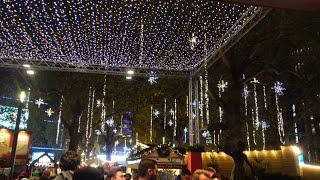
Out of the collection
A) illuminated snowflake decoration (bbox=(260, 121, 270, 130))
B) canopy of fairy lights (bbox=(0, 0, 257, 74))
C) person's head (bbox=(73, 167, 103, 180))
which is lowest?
person's head (bbox=(73, 167, 103, 180))

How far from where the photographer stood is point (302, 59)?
1496 cm

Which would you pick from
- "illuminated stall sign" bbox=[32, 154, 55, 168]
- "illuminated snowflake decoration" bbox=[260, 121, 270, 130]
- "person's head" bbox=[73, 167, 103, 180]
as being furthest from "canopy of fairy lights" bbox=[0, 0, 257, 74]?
"illuminated snowflake decoration" bbox=[260, 121, 270, 130]

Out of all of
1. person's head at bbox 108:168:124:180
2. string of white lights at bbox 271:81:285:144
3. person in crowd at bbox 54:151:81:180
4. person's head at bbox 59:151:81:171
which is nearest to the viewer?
person in crowd at bbox 54:151:81:180

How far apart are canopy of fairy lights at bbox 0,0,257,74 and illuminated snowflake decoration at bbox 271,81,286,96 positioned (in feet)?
23.0

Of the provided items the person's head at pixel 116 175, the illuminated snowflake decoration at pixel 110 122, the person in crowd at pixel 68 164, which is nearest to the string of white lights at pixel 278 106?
the illuminated snowflake decoration at pixel 110 122

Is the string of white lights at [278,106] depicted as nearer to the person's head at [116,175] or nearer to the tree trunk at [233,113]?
the tree trunk at [233,113]

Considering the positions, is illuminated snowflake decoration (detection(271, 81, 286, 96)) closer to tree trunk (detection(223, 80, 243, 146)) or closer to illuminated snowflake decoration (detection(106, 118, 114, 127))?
tree trunk (detection(223, 80, 243, 146))

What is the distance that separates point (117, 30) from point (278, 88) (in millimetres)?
11992

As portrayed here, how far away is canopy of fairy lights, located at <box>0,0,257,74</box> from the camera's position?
9.41 metres

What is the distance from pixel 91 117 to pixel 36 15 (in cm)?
1594

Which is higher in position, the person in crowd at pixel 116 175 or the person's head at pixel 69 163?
the person's head at pixel 69 163

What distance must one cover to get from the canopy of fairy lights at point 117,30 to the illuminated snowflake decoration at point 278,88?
7.01 meters

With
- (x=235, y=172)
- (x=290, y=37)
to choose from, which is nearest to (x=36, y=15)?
(x=235, y=172)

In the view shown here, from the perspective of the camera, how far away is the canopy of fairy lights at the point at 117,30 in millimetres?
9411
